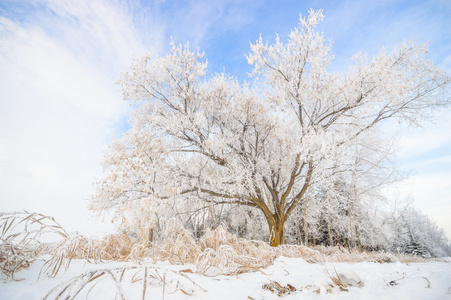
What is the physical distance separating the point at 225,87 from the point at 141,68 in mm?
3786

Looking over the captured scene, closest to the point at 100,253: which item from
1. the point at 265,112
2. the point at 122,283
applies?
the point at 122,283

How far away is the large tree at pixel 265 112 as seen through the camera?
7992 millimetres

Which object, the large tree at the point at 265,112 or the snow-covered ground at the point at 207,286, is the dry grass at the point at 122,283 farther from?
the large tree at the point at 265,112

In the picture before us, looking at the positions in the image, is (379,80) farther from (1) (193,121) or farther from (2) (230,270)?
(2) (230,270)

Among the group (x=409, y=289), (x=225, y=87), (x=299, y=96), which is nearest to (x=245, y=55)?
(x=225, y=87)

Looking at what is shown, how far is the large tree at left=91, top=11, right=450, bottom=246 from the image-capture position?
26.2ft

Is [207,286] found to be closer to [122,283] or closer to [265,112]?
[122,283]

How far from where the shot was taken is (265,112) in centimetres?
965

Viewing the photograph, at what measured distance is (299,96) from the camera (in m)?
8.86

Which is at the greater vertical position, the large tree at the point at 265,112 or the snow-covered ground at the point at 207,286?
the large tree at the point at 265,112

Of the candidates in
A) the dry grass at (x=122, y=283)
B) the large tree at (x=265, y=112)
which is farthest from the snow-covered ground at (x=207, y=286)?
the large tree at (x=265, y=112)

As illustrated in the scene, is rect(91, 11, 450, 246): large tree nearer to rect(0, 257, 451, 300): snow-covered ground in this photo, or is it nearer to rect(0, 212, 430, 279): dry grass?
rect(0, 212, 430, 279): dry grass

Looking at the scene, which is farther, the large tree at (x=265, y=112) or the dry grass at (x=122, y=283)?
the large tree at (x=265, y=112)

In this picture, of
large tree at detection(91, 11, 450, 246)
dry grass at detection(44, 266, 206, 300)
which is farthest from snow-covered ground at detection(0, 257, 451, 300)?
large tree at detection(91, 11, 450, 246)
